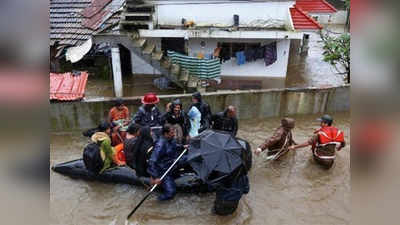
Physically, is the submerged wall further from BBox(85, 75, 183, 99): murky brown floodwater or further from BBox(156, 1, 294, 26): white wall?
BBox(156, 1, 294, 26): white wall

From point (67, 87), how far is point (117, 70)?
2043 millimetres

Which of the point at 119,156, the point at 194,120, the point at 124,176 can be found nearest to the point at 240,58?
the point at 194,120

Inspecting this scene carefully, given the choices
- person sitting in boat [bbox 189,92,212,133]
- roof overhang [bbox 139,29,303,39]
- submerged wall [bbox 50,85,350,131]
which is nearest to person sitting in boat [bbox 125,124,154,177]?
person sitting in boat [bbox 189,92,212,133]

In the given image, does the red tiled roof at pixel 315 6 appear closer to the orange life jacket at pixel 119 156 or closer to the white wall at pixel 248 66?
the white wall at pixel 248 66

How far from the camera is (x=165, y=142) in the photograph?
6.57 m

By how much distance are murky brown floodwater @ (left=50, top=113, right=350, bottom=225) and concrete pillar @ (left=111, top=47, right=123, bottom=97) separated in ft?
15.4

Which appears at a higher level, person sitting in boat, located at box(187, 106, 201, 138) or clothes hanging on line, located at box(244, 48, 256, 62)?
clothes hanging on line, located at box(244, 48, 256, 62)

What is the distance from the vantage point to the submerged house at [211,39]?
12.0m

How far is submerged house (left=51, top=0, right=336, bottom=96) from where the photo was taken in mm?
12000

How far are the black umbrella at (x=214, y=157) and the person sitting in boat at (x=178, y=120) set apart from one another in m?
1.51

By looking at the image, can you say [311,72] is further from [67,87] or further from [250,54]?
[67,87]

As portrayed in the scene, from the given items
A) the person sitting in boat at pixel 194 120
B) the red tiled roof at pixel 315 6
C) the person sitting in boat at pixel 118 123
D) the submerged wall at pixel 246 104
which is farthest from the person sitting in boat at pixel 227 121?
the red tiled roof at pixel 315 6

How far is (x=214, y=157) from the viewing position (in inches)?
241
